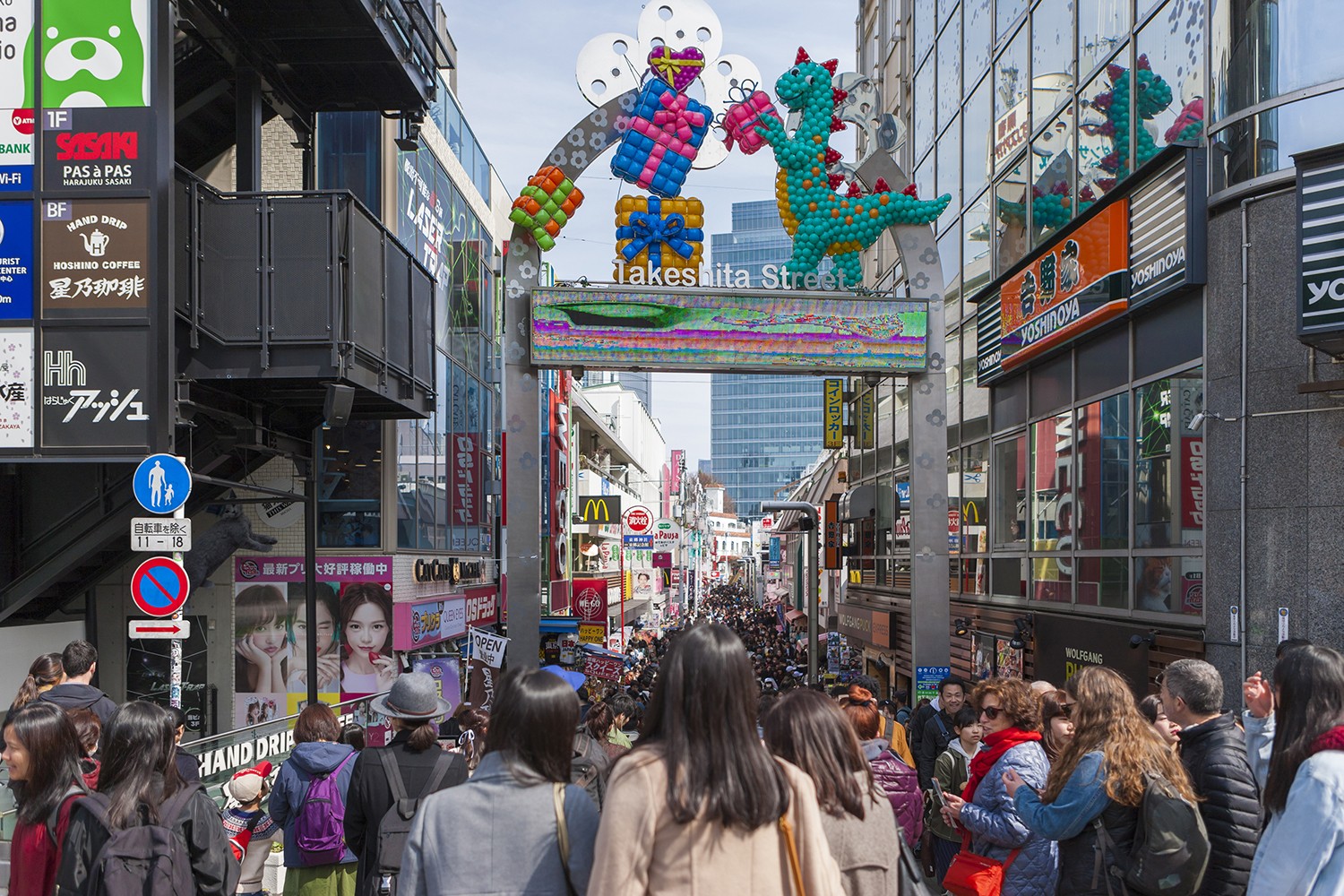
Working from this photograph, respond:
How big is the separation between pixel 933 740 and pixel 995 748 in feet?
11.3

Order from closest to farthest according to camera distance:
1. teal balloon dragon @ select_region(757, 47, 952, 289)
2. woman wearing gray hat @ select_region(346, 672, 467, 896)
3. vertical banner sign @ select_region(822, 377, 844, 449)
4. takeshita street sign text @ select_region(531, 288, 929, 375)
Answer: woman wearing gray hat @ select_region(346, 672, 467, 896) < takeshita street sign text @ select_region(531, 288, 929, 375) < teal balloon dragon @ select_region(757, 47, 952, 289) < vertical banner sign @ select_region(822, 377, 844, 449)

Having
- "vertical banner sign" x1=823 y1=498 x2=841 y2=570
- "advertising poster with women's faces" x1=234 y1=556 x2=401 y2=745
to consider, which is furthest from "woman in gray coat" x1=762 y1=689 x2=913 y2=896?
"vertical banner sign" x1=823 y1=498 x2=841 y2=570

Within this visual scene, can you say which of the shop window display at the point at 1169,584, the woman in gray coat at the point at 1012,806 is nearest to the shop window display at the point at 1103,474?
the shop window display at the point at 1169,584

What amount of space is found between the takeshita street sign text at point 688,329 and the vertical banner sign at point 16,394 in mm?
7446

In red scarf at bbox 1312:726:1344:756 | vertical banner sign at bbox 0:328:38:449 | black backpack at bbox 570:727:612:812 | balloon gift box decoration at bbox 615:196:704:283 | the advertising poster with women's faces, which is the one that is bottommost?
the advertising poster with women's faces

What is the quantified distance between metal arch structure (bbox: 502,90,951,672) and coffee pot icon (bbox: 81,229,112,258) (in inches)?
266

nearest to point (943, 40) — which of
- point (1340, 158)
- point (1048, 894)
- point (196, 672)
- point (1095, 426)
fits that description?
point (1095, 426)

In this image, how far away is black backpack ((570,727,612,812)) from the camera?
6.38 m

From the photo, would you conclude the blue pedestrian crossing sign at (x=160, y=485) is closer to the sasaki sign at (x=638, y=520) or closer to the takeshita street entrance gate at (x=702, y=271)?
the takeshita street entrance gate at (x=702, y=271)

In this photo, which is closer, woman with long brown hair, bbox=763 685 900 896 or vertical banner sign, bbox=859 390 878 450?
woman with long brown hair, bbox=763 685 900 896

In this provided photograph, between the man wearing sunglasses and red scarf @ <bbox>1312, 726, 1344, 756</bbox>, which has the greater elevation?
red scarf @ <bbox>1312, 726, 1344, 756</bbox>

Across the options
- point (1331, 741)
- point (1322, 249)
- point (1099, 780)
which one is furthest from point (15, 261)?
point (1322, 249)

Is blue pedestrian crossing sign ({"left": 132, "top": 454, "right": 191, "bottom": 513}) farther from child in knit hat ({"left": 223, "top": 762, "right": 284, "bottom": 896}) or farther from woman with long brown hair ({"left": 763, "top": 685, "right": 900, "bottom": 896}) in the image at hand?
woman with long brown hair ({"left": 763, "top": 685, "right": 900, "bottom": 896})

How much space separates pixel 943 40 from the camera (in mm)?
25562
